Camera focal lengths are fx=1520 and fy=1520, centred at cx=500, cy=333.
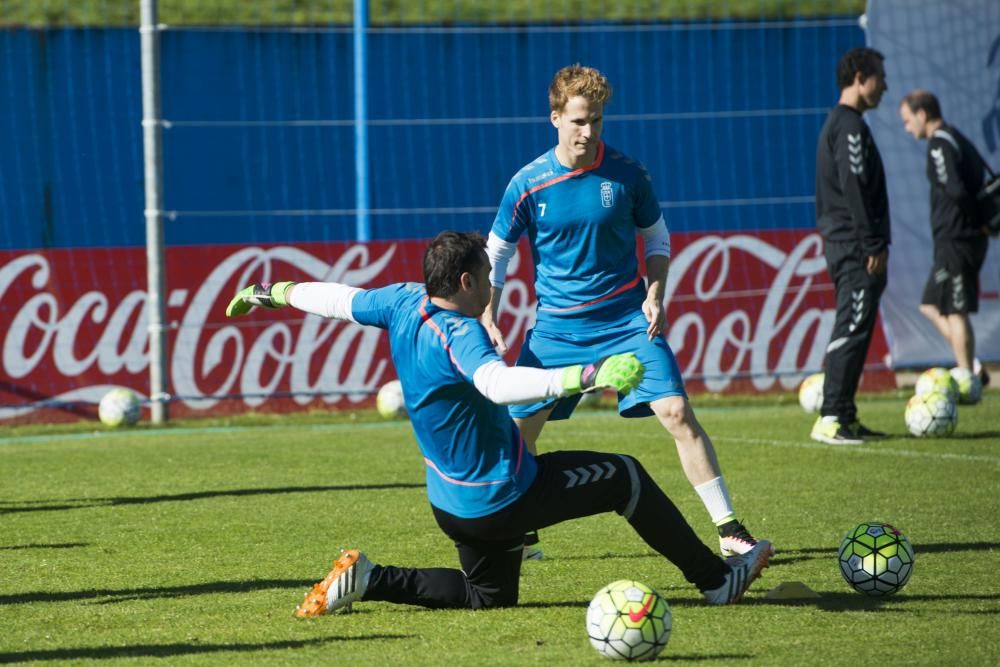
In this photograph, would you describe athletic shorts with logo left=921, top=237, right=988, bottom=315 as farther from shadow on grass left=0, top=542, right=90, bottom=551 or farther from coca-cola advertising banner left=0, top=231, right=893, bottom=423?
shadow on grass left=0, top=542, right=90, bottom=551

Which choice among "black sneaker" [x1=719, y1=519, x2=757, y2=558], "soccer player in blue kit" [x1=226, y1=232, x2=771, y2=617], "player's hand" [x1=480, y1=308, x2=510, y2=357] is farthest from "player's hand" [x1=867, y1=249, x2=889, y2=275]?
"soccer player in blue kit" [x1=226, y1=232, x2=771, y2=617]

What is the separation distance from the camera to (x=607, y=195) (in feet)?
22.4

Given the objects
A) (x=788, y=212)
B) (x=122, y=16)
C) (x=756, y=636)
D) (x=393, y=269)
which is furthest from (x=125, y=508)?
(x=122, y=16)

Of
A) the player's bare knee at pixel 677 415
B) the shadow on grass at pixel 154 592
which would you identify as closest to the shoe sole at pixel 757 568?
the player's bare knee at pixel 677 415

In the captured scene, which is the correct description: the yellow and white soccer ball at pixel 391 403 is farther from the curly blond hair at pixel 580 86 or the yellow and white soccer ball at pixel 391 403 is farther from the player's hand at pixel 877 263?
the curly blond hair at pixel 580 86

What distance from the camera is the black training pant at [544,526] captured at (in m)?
5.66

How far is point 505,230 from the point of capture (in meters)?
6.96

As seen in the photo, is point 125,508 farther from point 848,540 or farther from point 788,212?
point 788,212

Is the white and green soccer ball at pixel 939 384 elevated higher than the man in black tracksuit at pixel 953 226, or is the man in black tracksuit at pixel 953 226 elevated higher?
the man in black tracksuit at pixel 953 226

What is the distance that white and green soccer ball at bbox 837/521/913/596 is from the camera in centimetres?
609

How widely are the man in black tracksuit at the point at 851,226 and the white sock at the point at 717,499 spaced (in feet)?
14.8

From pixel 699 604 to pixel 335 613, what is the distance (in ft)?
4.71

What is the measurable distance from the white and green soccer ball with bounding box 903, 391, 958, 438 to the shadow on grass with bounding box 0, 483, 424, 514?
4.11 m

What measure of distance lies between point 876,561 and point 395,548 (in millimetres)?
2430
